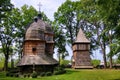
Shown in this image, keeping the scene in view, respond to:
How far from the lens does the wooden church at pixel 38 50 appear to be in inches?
1927

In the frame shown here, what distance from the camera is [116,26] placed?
1211 inches

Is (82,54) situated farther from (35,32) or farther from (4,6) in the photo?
(4,6)

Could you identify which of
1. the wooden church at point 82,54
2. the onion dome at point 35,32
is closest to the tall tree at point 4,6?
the onion dome at point 35,32

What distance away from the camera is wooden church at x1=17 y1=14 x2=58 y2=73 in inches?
1927

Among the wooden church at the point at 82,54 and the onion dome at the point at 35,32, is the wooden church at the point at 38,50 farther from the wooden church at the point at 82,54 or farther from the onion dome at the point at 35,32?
the wooden church at the point at 82,54

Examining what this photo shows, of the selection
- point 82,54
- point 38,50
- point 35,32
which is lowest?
point 82,54

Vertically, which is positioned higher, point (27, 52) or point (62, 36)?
point (62, 36)

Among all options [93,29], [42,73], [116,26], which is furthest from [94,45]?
[116,26]

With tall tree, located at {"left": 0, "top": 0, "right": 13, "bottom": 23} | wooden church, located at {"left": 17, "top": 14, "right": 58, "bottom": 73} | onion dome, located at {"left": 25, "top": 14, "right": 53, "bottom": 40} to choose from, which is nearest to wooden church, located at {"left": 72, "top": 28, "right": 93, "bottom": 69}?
wooden church, located at {"left": 17, "top": 14, "right": 58, "bottom": 73}

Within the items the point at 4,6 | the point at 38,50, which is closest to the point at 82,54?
the point at 38,50

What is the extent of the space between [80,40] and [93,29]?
10.3 metres

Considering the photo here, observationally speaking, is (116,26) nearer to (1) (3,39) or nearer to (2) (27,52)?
(2) (27,52)

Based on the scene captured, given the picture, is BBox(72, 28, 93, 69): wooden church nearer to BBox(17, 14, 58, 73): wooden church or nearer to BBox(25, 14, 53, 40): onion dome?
BBox(17, 14, 58, 73): wooden church

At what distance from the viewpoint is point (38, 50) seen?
52.1 meters
